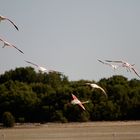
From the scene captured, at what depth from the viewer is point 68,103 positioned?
71000 millimetres

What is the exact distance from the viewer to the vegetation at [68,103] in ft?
242

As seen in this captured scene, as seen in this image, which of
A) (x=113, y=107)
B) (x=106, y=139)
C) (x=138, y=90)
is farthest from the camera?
(x=138, y=90)

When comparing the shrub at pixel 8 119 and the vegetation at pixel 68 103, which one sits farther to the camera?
the shrub at pixel 8 119

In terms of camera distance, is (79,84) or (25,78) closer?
(79,84)

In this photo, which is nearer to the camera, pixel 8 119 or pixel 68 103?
pixel 68 103

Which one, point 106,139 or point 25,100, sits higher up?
point 25,100

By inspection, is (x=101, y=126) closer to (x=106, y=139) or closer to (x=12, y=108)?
(x=12, y=108)

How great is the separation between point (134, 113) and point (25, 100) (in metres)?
15.2

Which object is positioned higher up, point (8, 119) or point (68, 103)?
point (68, 103)

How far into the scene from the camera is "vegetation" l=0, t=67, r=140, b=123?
242ft

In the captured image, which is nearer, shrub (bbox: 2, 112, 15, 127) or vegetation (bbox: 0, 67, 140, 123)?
vegetation (bbox: 0, 67, 140, 123)

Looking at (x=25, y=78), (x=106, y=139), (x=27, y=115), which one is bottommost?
(x=106, y=139)

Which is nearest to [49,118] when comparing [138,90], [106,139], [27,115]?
[27,115]

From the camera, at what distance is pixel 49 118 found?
248ft
